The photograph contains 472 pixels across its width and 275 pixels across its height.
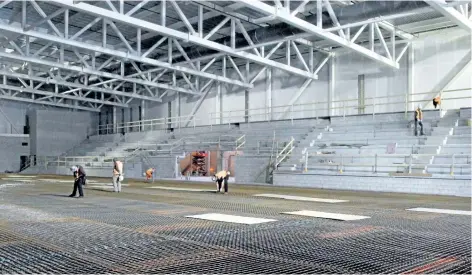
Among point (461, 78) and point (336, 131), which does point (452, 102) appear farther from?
point (336, 131)

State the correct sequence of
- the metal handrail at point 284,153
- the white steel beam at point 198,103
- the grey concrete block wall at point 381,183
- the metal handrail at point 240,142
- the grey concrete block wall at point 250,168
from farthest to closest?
the white steel beam at point 198,103 < the metal handrail at point 240,142 < the grey concrete block wall at point 250,168 < the metal handrail at point 284,153 < the grey concrete block wall at point 381,183

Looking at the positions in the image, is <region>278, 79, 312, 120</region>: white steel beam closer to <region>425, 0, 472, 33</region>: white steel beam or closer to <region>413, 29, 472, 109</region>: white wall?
<region>413, 29, 472, 109</region>: white wall

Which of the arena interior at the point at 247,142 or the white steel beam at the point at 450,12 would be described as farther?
the white steel beam at the point at 450,12

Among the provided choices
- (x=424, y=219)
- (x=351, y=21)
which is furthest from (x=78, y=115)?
(x=424, y=219)

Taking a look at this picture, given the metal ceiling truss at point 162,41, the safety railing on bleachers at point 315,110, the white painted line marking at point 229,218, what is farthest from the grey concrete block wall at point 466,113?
the white painted line marking at point 229,218

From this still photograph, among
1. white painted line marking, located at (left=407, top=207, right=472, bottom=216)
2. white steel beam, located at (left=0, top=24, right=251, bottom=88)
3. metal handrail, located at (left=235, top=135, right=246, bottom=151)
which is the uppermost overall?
white steel beam, located at (left=0, top=24, right=251, bottom=88)

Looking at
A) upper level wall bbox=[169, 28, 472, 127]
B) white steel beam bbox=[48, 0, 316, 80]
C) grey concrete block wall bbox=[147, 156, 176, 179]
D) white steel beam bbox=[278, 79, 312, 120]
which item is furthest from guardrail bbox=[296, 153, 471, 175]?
grey concrete block wall bbox=[147, 156, 176, 179]

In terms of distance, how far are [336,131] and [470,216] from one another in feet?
50.2

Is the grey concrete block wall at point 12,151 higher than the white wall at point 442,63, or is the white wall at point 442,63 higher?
the white wall at point 442,63

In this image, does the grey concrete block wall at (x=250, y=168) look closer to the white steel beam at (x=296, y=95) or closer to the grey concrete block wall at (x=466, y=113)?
the white steel beam at (x=296, y=95)

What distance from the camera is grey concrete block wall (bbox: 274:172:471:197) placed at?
51.3 ft

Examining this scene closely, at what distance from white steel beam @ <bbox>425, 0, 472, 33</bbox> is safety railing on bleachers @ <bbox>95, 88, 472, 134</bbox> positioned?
9.59ft

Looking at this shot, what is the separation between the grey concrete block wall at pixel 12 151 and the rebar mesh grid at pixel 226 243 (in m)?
37.4

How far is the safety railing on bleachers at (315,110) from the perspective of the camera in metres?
24.7
